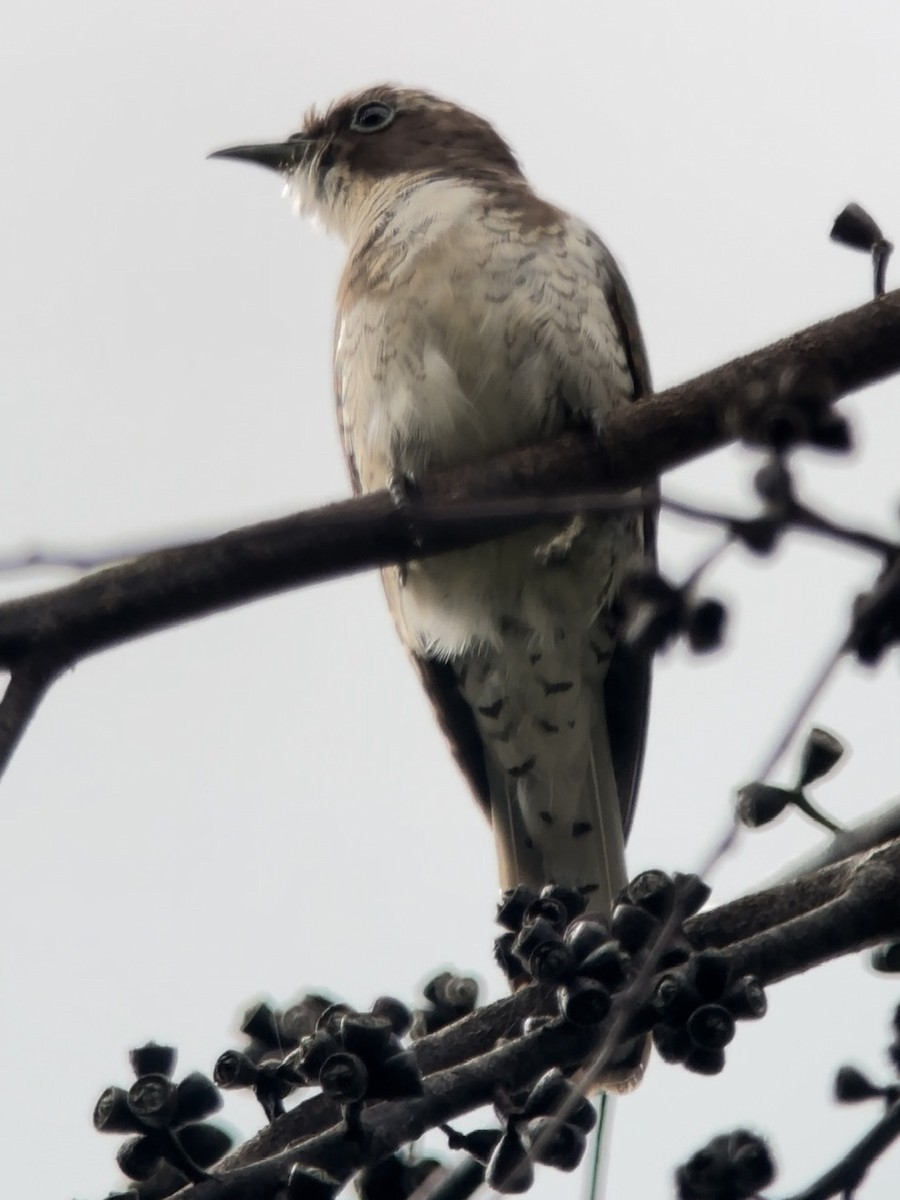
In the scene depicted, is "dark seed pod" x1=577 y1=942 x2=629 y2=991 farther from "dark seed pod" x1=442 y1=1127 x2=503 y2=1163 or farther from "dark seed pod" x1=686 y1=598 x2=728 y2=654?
"dark seed pod" x1=686 y1=598 x2=728 y2=654

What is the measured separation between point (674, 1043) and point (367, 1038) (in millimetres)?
450

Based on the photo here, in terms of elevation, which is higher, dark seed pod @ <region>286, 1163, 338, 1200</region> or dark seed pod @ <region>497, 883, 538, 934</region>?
dark seed pod @ <region>497, 883, 538, 934</region>

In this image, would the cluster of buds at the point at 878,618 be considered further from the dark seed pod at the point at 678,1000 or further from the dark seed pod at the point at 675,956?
the dark seed pod at the point at 675,956

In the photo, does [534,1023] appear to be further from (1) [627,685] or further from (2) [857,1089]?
(1) [627,685]

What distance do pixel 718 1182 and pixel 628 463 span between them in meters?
1.52

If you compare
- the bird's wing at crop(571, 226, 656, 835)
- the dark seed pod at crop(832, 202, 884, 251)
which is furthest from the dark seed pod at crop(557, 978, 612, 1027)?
the bird's wing at crop(571, 226, 656, 835)

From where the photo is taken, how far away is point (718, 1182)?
195cm

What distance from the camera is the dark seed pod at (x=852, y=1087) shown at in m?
1.99

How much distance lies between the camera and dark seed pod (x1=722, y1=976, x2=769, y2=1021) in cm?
240

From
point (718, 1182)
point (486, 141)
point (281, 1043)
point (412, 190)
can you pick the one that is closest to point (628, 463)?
point (281, 1043)

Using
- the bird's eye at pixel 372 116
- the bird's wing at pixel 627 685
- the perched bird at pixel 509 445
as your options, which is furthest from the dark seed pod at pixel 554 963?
the bird's eye at pixel 372 116

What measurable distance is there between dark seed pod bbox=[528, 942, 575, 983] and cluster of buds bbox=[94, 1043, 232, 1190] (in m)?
0.51

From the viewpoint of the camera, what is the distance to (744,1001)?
240 cm

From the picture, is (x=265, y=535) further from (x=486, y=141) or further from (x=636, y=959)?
(x=486, y=141)
